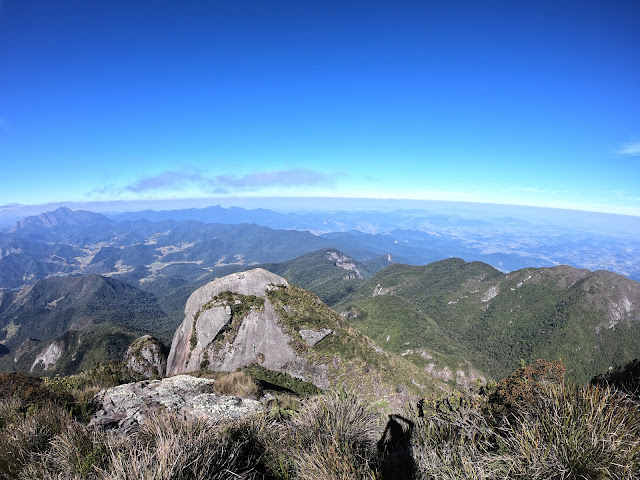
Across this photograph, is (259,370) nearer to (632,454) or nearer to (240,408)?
(240,408)

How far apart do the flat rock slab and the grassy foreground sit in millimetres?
3289

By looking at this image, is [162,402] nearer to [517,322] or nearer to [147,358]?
[147,358]

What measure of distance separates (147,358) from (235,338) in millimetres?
11800

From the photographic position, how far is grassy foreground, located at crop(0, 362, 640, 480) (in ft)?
12.5

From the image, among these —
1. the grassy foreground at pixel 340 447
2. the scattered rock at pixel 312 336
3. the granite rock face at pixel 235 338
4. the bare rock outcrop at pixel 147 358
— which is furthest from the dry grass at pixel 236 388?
the bare rock outcrop at pixel 147 358

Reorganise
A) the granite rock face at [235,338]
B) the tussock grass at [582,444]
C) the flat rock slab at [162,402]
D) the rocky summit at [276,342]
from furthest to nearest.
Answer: the granite rock face at [235,338] < the rocky summit at [276,342] < the flat rock slab at [162,402] < the tussock grass at [582,444]

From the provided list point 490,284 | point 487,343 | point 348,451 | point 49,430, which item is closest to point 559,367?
point 348,451

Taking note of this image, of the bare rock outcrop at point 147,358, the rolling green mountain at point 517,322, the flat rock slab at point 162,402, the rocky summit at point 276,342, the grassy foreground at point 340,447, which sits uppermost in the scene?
the grassy foreground at point 340,447

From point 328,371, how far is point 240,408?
18051 mm

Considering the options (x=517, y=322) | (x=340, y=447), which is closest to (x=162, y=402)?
(x=340, y=447)

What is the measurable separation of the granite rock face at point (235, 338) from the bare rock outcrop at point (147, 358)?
5.69 feet

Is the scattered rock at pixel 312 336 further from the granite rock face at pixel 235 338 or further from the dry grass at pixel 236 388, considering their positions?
the dry grass at pixel 236 388

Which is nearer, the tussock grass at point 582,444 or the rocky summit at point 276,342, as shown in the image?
the tussock grass at point 582,444

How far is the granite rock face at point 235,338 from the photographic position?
89.5 ft
